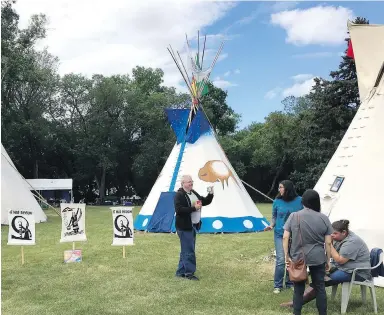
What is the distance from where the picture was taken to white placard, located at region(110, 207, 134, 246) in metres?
8.90

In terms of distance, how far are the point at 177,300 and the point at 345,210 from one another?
2962 millimetres

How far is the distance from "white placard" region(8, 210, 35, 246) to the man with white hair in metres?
3.11

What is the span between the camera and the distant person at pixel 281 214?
641 centimetres

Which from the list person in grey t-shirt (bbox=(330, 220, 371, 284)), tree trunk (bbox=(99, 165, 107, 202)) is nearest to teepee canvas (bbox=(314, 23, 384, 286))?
person in grey t-shirt (bbox=(330, 220, 371, 284))

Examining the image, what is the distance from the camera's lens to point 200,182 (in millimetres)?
13125

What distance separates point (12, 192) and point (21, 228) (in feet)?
27.4

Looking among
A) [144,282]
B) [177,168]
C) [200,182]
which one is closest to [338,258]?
[144,282]

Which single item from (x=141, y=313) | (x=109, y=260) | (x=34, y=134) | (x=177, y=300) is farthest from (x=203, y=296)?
(x=34, y=134)

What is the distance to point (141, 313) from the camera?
18.2 feet

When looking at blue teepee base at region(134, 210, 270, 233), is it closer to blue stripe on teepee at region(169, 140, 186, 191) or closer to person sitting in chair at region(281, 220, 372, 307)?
blue stripe on teepee at region(169, 140, 186, 191)

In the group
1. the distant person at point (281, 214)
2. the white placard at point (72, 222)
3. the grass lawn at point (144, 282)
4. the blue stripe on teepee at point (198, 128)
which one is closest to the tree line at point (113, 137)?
the blue stripe on teepee at point (198, 128)

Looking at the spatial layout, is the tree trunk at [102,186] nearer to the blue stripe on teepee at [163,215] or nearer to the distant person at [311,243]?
the blue stripe on teepee at [163,215]

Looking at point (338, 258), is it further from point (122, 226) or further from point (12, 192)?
point (12, 192)

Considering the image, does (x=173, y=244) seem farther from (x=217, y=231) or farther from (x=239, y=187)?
(x=239, y=187)
